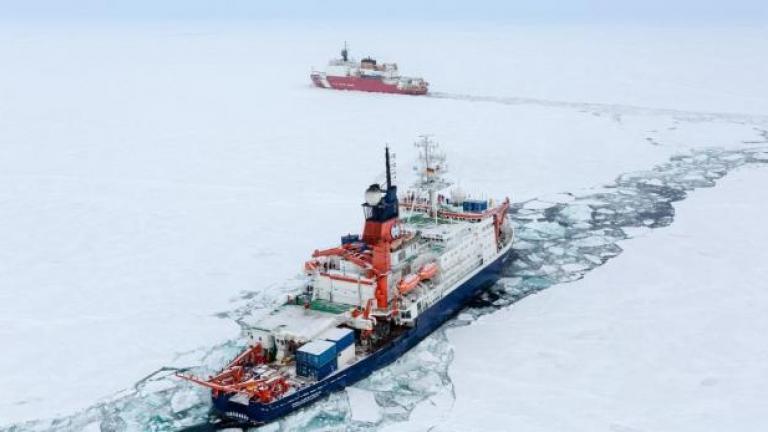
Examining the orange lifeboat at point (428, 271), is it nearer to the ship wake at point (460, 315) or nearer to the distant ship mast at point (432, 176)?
the ship wake at point (460, 315)

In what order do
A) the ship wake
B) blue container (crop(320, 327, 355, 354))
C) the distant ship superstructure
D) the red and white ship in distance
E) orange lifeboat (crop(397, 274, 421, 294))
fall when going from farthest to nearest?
1. the red and white ship in distance
2. orange lifeboat (crop(397, 274, 421, 294))
3. blue container (crop(320, 327, 355, 354))
4. the distant ship superstructure
5. the ship wake

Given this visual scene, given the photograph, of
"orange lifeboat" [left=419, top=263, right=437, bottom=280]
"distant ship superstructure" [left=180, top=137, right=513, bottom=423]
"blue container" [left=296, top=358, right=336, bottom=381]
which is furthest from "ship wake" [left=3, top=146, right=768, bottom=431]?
"orange lifeboat" [left=419, top=263, right=437, bottom=280]

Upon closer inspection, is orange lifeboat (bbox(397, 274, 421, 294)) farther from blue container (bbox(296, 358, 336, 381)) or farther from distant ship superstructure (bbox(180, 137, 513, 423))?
blue container (bbox(296, 358, 336, 381))

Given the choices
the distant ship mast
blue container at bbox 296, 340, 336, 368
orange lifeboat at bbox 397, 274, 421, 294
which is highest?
the distant ship mast

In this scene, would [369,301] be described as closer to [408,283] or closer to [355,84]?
[408,283]

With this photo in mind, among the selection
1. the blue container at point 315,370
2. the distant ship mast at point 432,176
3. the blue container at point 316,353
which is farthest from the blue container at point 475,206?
the blue container at point 315,370

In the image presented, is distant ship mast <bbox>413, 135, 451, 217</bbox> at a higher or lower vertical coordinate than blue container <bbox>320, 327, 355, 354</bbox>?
higher

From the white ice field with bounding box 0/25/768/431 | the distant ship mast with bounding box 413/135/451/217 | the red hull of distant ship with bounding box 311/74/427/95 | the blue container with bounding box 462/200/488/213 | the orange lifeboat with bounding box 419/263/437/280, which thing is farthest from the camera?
the red hull of distant ship with bounding box 311/74/427/95
